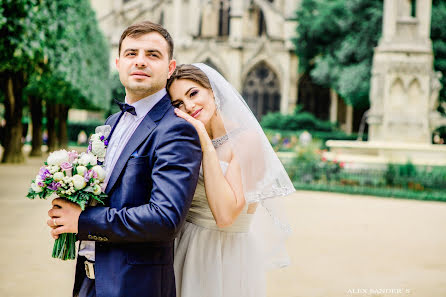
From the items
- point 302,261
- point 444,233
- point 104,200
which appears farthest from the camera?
point 444,233

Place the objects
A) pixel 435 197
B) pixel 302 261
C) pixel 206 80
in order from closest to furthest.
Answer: pixel 206 80 → pixel 302 261 → pixel 435 197

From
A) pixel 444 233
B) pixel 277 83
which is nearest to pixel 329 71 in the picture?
A: pixel 277 83

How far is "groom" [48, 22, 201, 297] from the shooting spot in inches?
68.9

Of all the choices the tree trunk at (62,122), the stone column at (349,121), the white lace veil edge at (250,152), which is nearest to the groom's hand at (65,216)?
the white lace veil edge at (250,152)

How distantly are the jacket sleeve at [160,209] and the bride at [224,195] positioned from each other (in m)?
0.37

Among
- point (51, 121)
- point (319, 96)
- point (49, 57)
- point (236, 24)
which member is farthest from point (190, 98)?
point (236, 24)

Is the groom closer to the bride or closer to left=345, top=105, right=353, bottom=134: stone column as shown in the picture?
the bride

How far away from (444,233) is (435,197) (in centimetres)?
467

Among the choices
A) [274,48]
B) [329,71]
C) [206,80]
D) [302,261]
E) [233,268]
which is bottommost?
[302,261]

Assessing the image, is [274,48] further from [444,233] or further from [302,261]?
[302,261]

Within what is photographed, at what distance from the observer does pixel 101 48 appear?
77.0 feet

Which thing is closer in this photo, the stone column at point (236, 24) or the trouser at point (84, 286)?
the trouser at point (84, 286)

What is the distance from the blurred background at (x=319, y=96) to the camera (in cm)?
839

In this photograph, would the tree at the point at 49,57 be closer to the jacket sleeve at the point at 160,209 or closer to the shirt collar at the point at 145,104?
the shirt collar at the point at 145,104
